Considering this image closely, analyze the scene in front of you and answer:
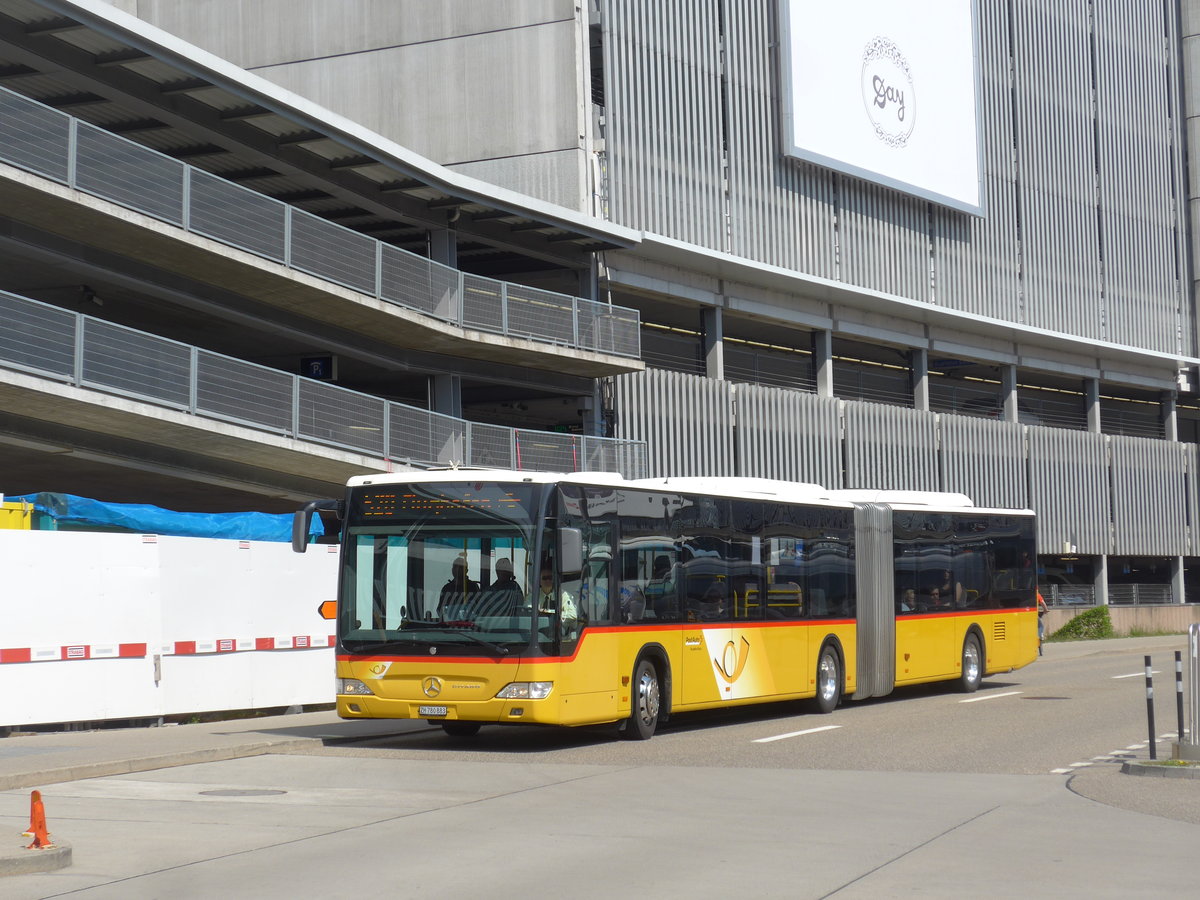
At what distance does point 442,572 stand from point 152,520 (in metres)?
7.29

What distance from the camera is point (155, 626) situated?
20125 millimetres

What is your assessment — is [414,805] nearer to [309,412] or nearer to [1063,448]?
[309,412]

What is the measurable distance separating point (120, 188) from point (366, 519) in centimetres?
967

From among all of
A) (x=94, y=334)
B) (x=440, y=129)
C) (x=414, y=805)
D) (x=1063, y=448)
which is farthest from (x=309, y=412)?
(x=1063, y=448)

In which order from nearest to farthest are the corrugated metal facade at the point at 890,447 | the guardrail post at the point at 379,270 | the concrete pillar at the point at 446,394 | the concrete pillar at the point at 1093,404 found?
1. the guardrail post at the point at 379,270
2. the concrete pillar at the point at 446,394
3. the corrugated metal facade at the point at 890,447
4. the concrete pillar at the point at 1093,404

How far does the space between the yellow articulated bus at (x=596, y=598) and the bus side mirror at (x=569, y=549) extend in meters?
0.02

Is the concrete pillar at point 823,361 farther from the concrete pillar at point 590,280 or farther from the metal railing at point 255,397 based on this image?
the metal railing at point 255,397

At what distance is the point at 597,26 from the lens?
37.6 m

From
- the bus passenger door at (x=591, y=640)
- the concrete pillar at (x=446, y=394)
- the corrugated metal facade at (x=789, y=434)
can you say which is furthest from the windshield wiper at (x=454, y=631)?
the corrugated metal facade at (x=789, y=434)

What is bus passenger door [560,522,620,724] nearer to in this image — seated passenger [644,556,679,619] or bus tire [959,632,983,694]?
seated passenger [644,556,679,619]

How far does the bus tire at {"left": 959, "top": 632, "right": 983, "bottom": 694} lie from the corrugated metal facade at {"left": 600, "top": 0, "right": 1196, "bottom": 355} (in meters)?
14.7

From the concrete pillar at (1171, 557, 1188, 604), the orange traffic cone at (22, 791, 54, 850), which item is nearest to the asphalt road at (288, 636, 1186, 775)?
the orange traffic cone at (22, 791, 54, 850)

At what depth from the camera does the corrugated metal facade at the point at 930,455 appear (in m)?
39.2

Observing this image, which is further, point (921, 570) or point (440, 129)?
point (440, 129)
